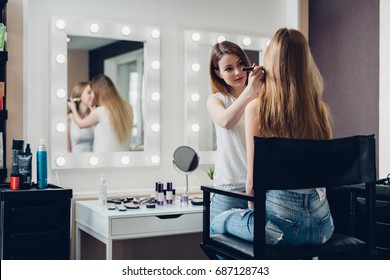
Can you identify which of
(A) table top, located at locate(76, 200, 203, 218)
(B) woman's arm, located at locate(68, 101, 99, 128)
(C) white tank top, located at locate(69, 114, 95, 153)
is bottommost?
(A) table top, located at locate(76, 200, 203, 218)

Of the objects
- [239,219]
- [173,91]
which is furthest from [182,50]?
[239,219]

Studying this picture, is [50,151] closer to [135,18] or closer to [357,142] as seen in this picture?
[135,18]

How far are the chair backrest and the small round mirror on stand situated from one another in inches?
43.5

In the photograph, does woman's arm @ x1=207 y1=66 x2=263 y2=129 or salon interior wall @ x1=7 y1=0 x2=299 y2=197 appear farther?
salon interior wall @ x1=7 y1=0 x2=299 y2=197

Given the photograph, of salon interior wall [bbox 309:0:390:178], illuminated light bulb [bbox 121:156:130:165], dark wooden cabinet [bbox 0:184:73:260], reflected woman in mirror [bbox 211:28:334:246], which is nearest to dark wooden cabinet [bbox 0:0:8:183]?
dark wooden cabinet [bbox 0:184:73:260]

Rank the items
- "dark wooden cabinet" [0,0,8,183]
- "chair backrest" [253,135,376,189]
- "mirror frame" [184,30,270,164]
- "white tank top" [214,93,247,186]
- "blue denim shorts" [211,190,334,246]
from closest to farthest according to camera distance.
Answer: "chair backrest" [253,135,376,189] < "blue denim shorts" [211,190,334,246] < "white tank top" [214,93,247,186] < "dark wooden cabinet" [0,0,8,183] < "mirror frame" [184,30,270,164]

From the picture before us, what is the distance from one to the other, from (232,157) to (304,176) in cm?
50

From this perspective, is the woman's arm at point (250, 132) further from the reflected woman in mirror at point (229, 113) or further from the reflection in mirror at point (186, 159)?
the reflection in mirror at point (186, 159)

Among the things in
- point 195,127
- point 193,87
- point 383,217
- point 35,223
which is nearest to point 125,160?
point 195,127

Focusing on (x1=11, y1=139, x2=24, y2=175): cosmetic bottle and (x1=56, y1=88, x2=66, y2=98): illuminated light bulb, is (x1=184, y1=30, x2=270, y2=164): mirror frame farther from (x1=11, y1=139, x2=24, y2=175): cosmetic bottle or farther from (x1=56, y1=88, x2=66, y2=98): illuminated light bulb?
(x1=11, y1=139, x2=24, y2=175): cosmetic bottle

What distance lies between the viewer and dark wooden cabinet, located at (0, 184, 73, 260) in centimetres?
215

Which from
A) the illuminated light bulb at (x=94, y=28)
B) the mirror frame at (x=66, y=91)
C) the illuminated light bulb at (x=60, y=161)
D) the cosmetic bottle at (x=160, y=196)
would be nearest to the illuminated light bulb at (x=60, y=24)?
the mirror frame at (x=66, y=91)

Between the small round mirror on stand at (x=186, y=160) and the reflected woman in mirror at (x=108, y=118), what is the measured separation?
0.26 m

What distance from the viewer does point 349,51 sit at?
2.97 metres
